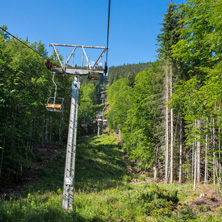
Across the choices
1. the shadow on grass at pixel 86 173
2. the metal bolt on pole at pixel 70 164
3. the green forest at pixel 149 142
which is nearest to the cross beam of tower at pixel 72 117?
the metal bolt on pole at pixel 70 164

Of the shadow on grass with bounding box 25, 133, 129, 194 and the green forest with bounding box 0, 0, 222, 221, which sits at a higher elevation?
the green forest with bounding box 0, 0, 222, 221

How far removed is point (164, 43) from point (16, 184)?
18948 millimetres

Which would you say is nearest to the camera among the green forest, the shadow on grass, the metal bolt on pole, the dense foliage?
the metal bolt on pole

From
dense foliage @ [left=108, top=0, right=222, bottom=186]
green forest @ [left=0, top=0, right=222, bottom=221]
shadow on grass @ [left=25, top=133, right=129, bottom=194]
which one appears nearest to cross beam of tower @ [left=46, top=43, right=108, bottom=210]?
green forest @ [left=0, top=0, right=222, bottom=221]

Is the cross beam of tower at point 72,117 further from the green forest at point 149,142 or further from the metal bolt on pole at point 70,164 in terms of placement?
the green forest at point 149,142

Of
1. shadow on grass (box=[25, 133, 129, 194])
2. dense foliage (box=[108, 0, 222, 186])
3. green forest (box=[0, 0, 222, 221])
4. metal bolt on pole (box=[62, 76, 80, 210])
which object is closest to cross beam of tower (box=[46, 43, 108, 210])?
metal bolt on pole (box=[62, 76, 80, 210])

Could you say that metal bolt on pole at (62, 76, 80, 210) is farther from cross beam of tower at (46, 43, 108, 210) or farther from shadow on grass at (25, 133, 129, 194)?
shadow on grass at (25, 133, 129, 194)

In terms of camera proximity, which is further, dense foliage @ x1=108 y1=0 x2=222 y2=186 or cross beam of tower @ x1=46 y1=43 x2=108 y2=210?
dense foliage @ x1=108 y1=0 x2=222 y2=186

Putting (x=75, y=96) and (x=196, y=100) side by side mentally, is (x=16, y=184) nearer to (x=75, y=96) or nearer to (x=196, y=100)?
(x=75, y=96)

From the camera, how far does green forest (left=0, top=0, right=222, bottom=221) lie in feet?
27.3

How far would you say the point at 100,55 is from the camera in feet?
29.6

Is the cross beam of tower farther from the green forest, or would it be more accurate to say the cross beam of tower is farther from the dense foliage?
the dense foliage

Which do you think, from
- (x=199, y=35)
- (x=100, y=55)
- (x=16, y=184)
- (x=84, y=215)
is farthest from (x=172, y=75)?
(x=16, y=184)

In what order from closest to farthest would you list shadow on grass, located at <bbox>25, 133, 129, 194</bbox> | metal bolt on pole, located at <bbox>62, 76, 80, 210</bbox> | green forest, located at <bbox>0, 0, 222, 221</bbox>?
metal bolt on pole, located at <bbox>62, 76, 80, 210</bbox>
green forest, located at <bbox>0, 0, 222, 221</bbox>
shadow on grass, located at <bbox>25, 133, 129, 194</bbox>
